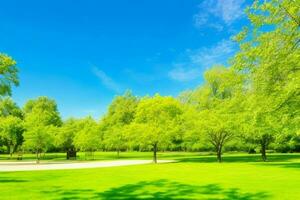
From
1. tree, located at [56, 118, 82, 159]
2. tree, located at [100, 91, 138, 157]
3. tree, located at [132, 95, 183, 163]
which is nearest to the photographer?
tree, located at [132, 95, 183, 163]

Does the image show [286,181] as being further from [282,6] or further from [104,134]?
[104,134]

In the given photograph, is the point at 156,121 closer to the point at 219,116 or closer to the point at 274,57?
the point at 219,116

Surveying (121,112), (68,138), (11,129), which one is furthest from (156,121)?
(121,112)

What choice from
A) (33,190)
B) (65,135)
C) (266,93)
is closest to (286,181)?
(266,93)

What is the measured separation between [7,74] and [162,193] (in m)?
16.0

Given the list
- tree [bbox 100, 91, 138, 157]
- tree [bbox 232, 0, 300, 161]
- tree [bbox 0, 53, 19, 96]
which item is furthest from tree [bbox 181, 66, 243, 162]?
tree [bbox 100, 91, 138, 157]

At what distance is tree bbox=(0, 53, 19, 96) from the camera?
82.6ft

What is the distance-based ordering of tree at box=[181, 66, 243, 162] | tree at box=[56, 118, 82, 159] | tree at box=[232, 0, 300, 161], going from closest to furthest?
tree at box=[232, 0, 300, 161]
tree at box=[181, 66, 243, 162]
tree at box=[56, 118, 82, 159]

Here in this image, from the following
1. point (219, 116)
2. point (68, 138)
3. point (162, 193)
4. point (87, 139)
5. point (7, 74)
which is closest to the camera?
point (162, 193)

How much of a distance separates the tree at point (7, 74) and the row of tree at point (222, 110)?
0.07 metres

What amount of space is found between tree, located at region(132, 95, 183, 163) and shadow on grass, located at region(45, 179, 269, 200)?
28312 millimetres

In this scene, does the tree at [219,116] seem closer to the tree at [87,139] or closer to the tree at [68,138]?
the tree at [87,139]

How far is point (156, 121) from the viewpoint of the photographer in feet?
168

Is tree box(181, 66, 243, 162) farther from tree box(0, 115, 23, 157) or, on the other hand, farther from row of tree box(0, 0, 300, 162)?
tree box(0, 115, 23, 157)
